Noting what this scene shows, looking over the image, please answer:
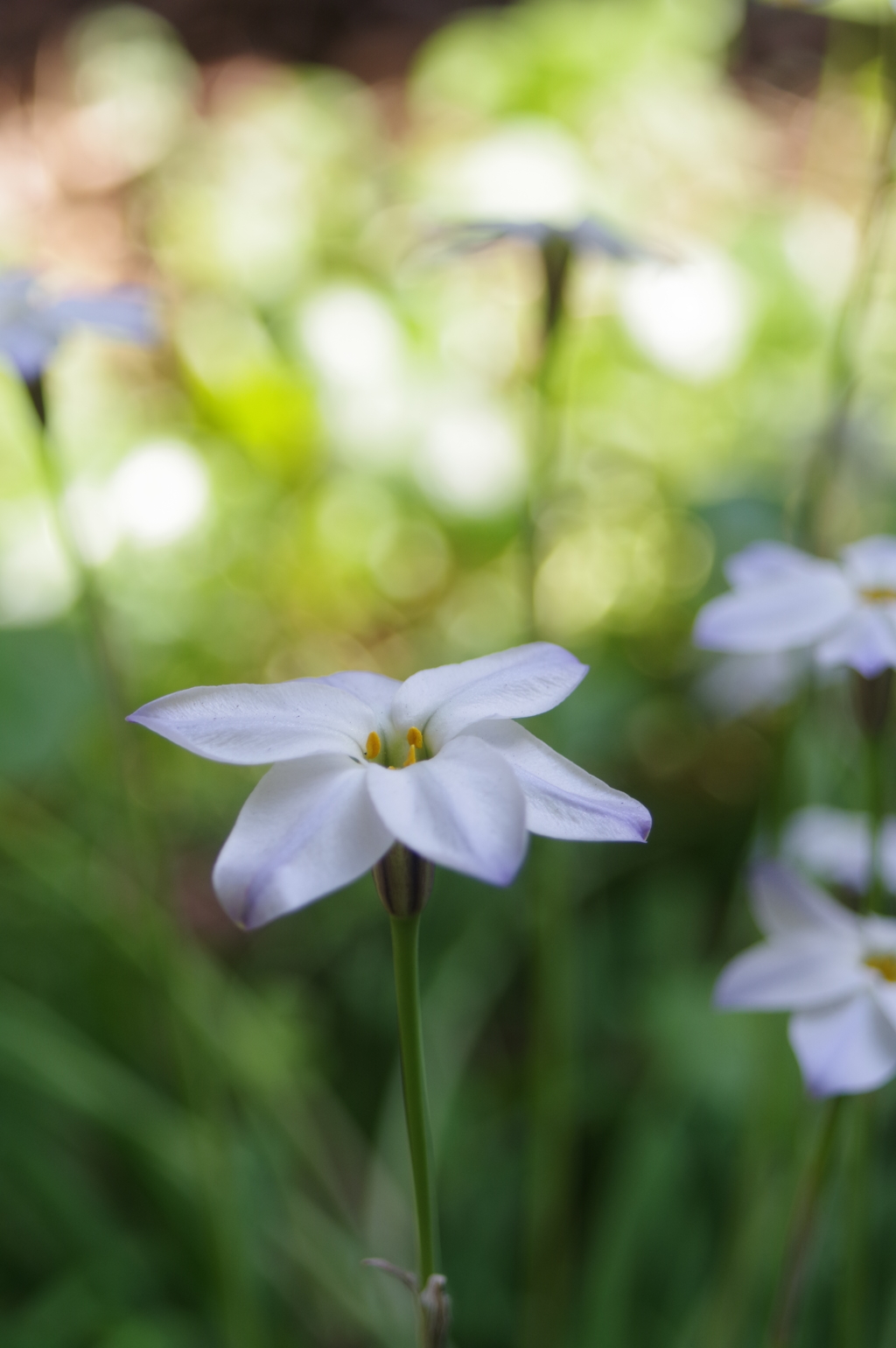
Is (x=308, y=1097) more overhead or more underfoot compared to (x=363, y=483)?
more underfoot

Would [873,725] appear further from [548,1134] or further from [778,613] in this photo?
[548,1134]

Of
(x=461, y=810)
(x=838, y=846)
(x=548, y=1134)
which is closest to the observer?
(x=461, y=810)

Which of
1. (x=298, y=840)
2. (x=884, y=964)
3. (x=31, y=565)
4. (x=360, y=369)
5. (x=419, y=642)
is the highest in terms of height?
(x=298, y=840)

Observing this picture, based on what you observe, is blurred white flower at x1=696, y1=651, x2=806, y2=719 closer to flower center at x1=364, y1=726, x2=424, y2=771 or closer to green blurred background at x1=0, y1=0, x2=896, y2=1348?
green blurred background at x1=0, y1=0, x2=896, y2=1348

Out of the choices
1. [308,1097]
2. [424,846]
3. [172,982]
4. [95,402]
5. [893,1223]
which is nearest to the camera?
[424,846]

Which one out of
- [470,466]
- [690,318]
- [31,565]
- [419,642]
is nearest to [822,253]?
[690,318]

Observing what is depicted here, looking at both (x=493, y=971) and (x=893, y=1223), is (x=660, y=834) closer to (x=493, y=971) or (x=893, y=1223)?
(x=493, y=971)

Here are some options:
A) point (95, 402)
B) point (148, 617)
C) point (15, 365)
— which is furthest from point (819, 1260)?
point (95, 402)
